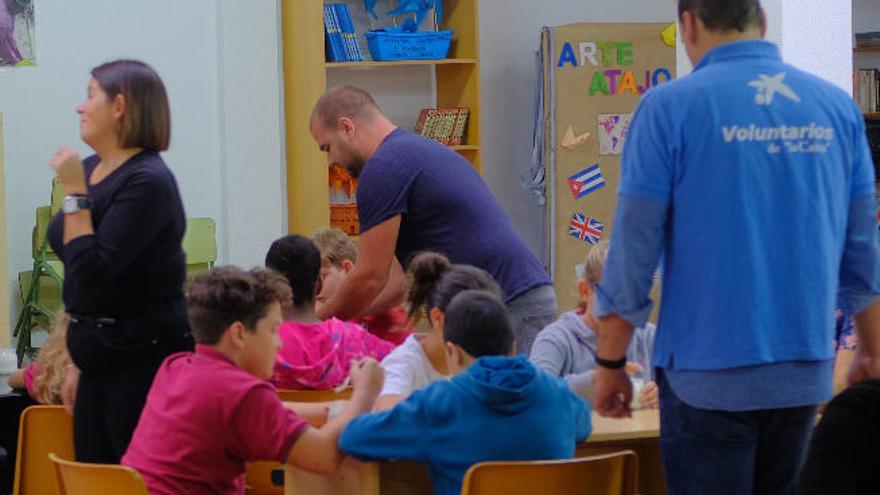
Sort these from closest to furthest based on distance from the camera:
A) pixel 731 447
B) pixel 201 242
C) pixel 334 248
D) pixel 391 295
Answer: pixel 731 447 < pixel 391 295 < pixel 334 248 < pixel 201 242

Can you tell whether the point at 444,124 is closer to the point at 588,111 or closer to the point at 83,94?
the point at 588,111

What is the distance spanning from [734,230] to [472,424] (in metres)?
0.71

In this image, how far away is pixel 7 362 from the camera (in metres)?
5.57

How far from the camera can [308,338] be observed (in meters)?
4.17

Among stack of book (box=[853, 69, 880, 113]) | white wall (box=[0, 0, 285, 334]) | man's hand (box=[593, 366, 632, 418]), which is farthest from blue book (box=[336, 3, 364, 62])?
man's hand (box=[593, 366, 632, 418])

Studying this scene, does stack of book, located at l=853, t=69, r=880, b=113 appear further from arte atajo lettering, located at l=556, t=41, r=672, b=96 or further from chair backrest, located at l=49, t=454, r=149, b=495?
chair backrest, located at l=49, t=454, r=149, b=495

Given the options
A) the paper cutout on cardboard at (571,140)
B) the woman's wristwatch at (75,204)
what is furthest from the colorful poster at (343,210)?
the woman's wristwatch at (75,204)

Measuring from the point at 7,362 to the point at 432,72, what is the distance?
3889 mm

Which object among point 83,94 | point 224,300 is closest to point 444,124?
point 83,94

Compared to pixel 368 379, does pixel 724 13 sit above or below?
above

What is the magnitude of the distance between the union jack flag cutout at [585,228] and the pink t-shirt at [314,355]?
4.33 meters

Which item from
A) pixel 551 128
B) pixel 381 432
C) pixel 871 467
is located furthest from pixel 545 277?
pixel 551 128

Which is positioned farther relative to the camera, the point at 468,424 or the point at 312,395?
the point at 312,395

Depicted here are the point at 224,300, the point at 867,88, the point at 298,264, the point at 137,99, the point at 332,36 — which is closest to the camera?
the point at 224,300
